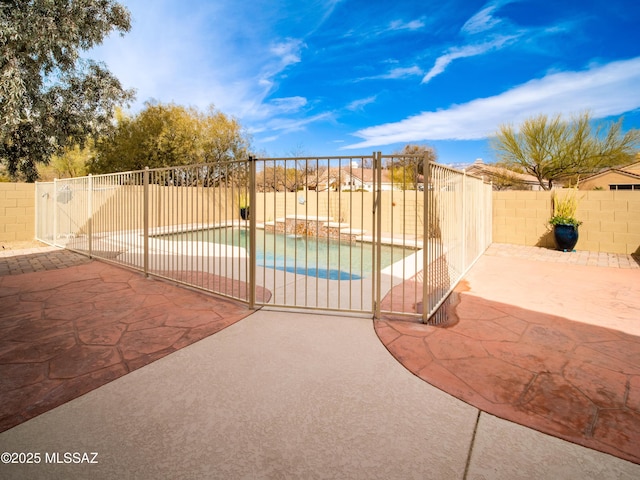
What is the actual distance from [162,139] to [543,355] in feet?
59.8

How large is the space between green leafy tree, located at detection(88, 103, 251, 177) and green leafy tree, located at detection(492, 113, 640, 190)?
14352 millimetres

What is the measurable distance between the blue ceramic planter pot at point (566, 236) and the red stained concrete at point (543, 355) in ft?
11.2

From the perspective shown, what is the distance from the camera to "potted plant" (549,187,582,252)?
25.5ft

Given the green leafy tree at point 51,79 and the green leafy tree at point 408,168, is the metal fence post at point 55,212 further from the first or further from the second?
the green leafy tree at point 408,168

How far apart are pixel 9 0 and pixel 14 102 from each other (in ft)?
8.42

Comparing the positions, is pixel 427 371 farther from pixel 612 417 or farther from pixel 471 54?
pixel 471 54

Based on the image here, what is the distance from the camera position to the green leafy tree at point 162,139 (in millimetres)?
17062

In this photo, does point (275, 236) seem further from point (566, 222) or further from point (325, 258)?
point (566, 222)

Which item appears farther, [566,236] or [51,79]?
[51,79]

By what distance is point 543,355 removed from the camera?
263 cm

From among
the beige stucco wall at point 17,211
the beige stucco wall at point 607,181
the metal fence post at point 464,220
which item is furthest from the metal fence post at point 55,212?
the beige stucco wall at point 607,181

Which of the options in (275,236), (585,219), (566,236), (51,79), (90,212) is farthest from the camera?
(51,79)

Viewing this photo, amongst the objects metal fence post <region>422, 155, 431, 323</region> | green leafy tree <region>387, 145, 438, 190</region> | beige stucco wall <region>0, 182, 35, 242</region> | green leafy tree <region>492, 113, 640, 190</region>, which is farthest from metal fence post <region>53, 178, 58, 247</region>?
green leafy tree <region>492, 113, 640, 190</region>

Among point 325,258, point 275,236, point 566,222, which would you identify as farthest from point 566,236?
point 275,236
